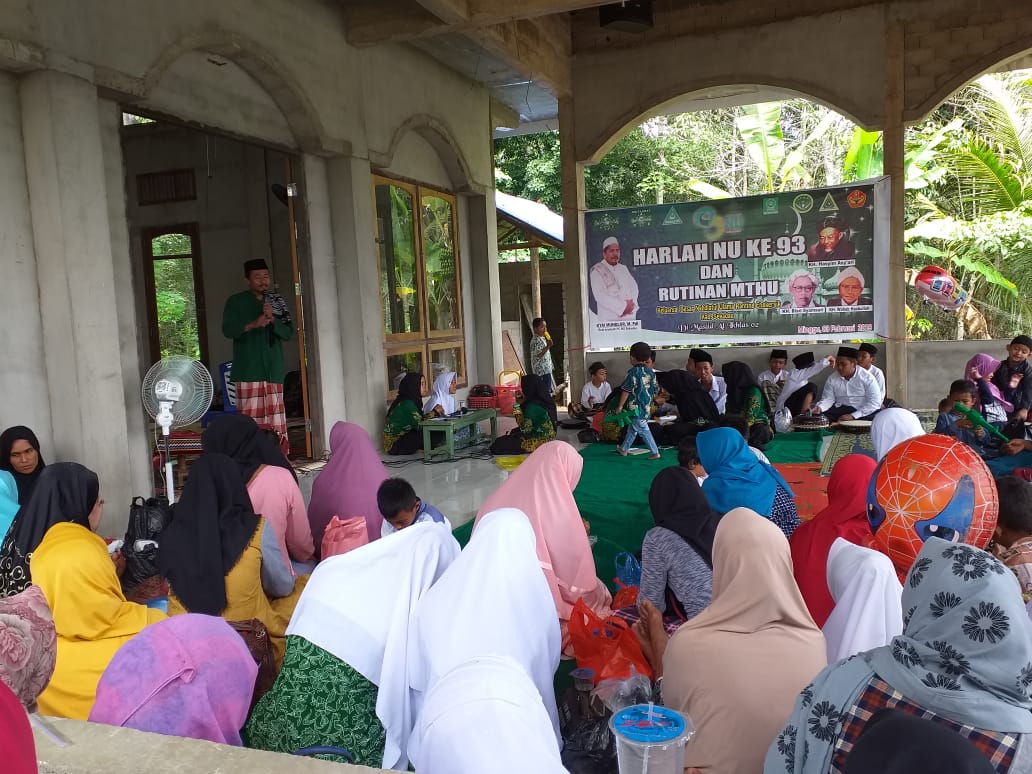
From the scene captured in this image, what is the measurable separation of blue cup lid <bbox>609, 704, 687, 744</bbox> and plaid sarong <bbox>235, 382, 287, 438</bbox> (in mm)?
4660

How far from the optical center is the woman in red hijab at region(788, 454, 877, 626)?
8.23 ft

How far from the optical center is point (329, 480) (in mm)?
3826

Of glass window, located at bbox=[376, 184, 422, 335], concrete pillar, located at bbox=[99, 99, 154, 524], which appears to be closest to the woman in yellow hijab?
concrete pillar, located at bbox=[99, 99, 154, 524]

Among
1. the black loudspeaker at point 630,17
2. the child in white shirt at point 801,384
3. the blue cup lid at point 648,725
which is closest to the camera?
the blue cup lid at point 648,725

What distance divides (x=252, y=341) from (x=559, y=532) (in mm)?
3250

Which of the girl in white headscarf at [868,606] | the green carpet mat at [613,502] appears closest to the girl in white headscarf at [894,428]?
the green carpet mat at [613,502]

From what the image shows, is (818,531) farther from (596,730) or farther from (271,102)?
(271,102)

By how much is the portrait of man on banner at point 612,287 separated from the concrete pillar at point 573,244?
14 cm

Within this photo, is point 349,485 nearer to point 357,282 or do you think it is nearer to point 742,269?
point 357,282

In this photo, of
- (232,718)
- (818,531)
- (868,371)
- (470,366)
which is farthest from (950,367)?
(232,718)

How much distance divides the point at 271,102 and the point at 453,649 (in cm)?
549

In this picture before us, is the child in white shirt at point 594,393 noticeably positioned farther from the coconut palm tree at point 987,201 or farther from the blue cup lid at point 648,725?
the blue cup lid at point 648,725

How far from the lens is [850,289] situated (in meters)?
7.88

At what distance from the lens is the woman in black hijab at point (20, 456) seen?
3.78 meters
